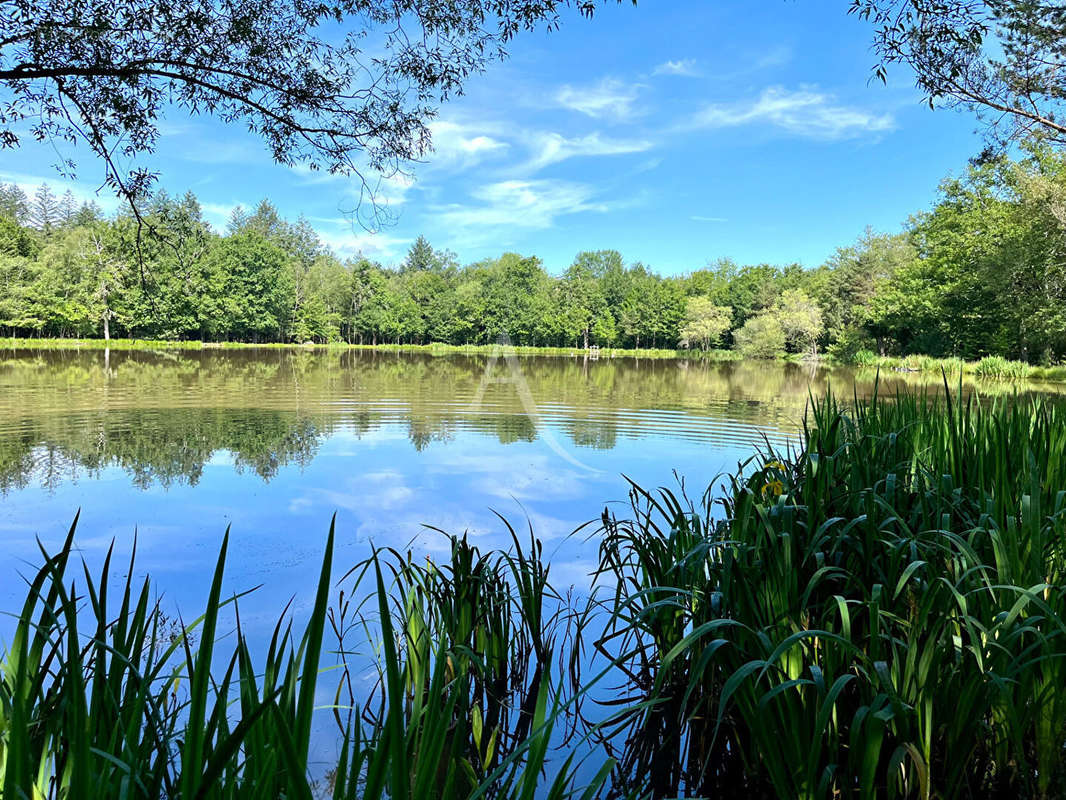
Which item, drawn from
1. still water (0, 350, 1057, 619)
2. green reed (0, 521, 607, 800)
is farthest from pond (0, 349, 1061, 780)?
green reed (0, 521, 607, 800)

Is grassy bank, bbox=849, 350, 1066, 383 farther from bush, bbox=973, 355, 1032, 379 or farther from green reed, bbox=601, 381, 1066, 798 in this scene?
green reed, bbox=601, 381, 1066, 798

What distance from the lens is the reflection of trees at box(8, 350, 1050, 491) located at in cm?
898

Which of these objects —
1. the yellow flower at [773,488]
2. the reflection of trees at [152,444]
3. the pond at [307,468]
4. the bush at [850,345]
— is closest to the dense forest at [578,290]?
the bush at [850,345]

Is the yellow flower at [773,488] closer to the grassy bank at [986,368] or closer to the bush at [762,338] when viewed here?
the grassy bank at [986,368]

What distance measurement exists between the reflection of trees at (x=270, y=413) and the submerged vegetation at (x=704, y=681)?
19.9ft

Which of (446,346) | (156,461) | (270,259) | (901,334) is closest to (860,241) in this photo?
(901,334)

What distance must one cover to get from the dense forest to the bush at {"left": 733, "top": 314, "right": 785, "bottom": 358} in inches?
6.8

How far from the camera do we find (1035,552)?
210cm

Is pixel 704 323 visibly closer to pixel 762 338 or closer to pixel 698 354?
pixel 698 354

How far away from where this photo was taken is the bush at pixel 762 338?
173 feet

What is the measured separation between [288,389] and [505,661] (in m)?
16.4

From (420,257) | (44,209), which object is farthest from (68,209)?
(420,257)

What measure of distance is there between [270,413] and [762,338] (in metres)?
47.3

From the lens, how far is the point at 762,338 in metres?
53.6
